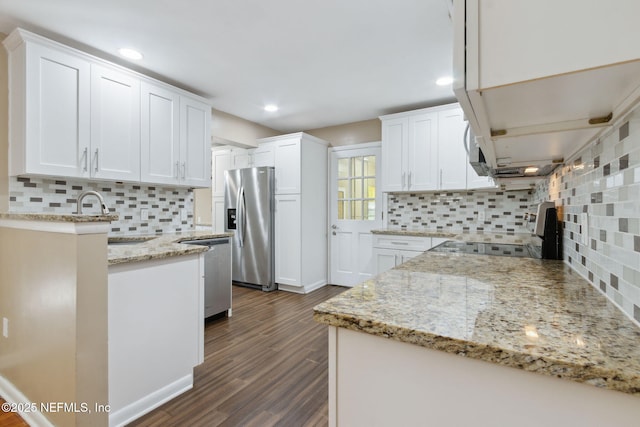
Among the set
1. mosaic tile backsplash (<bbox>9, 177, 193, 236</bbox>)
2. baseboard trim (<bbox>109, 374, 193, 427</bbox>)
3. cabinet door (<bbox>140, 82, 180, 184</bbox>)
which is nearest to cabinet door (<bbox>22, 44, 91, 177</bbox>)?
mosaic tile backsplash (<bbox>9, 177, 193, 236</bbox>)

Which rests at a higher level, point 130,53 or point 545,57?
point 130,53

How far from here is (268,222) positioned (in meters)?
4.17

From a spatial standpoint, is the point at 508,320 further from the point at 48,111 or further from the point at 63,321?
the point at 48,111

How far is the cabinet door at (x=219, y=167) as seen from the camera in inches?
187

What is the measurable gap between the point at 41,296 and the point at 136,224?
150 cm

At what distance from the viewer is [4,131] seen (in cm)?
223

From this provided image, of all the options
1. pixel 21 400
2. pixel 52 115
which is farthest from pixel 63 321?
pixel 52 115

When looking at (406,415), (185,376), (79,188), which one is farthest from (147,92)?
(406,415)

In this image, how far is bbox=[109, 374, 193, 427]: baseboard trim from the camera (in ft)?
5.13

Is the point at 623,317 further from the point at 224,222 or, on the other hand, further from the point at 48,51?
the point at 224,222

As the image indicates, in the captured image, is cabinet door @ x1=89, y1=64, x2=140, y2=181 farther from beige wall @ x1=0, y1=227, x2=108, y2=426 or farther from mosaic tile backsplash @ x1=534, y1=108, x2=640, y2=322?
mosaic tile backsplash @ x1=534, y1=108, x2=640, y2=322

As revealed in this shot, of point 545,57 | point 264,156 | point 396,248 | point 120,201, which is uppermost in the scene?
point 264,156

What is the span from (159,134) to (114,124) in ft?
1.26

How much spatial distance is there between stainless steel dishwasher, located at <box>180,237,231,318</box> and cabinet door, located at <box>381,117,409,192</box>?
80.9 inches
